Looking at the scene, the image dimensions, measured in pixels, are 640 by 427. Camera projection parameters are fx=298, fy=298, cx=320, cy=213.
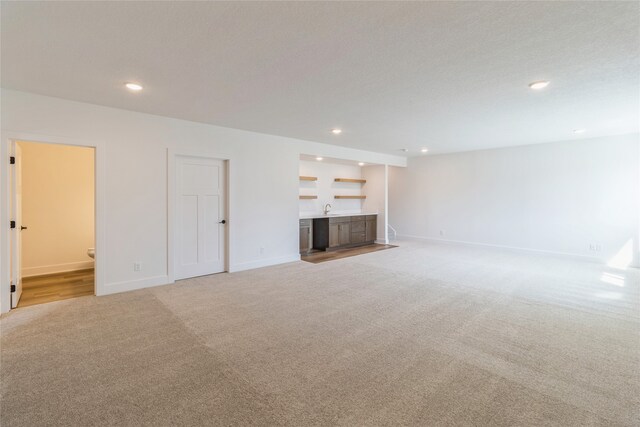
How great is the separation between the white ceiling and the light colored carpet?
2580mm

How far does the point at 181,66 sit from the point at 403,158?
7.51 meters

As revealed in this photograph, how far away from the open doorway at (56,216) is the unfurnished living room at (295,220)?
0.04 metres

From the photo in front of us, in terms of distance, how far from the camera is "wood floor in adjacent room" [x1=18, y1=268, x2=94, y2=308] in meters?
4.02

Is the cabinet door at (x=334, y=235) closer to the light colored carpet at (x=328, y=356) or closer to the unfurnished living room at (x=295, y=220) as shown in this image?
the unfurnished living room at (x=295, y=220)

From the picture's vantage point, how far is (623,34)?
225cm

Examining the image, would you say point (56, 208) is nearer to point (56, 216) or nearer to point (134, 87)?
point (56, 216)

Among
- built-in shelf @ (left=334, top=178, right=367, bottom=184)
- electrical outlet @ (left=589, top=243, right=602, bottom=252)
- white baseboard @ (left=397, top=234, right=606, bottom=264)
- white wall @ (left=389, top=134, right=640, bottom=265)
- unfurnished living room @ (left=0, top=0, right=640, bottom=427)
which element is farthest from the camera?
built-in shelf @ (left=334, top=178, right=367, bottom=184)

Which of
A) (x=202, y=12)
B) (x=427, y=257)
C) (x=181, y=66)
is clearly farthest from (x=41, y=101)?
(x=427, y=257)

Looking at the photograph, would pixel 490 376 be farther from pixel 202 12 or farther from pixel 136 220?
pixel 136 220

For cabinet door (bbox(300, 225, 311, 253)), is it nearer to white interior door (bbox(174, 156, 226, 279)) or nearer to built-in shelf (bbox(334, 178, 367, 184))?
built-in shelf (bbox(334, 178, 367, 184))

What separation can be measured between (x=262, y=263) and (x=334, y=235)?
2478mm

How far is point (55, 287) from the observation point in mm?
4508

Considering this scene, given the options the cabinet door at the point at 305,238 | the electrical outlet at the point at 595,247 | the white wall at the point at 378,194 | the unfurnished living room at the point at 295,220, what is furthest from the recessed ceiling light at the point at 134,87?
the electrical outlet at the point at 595,247

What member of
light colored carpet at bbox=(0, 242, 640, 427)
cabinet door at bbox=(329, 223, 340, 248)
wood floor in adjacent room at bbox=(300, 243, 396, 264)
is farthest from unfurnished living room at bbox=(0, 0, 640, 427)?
cabinet door at bbox=(329, 223, 340, 248)
